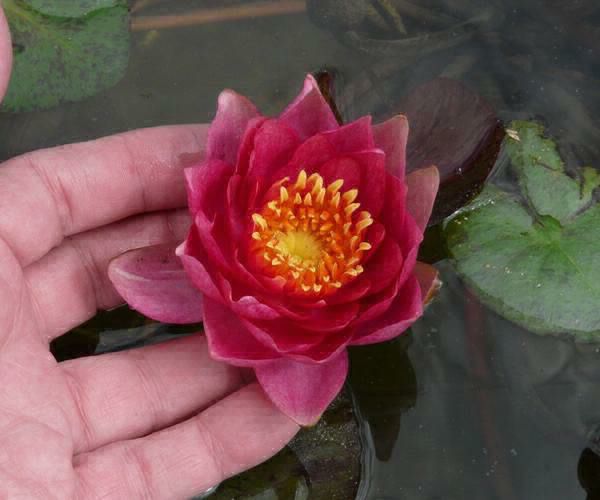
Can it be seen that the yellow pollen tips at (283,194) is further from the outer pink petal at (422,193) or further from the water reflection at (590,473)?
the water reflection at (590,473)

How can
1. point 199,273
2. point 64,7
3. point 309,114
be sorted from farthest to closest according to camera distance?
1. point 64,7
2. point 309,114
3. point 199,273

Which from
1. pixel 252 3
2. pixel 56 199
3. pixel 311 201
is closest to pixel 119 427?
pixel 56 199

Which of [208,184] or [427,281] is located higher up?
[208,184]

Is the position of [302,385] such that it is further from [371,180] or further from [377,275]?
[371,180]

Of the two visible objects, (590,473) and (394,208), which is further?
(590,473)

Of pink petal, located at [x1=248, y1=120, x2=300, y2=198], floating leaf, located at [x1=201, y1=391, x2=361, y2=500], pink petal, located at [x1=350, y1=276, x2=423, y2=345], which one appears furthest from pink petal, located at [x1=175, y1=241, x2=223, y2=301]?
floating leaf, located at [x1=201, y1=391, x2=361, y2=500]

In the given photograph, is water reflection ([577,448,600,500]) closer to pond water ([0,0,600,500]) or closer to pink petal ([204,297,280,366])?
pond water ([0,0,600,500])

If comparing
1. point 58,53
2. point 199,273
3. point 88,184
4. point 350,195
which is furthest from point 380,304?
point 58,53
